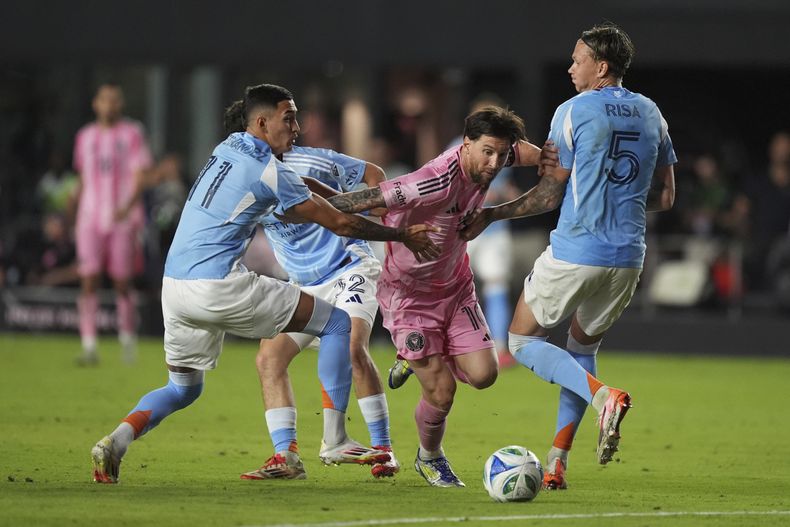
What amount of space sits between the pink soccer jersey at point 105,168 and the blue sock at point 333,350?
698 centimetres

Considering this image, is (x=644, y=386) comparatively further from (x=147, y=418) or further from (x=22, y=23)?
(x=22, y=23)

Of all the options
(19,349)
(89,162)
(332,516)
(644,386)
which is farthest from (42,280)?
(332,516)

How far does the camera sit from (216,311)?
7160mm

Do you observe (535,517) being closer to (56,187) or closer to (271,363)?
(271,363)

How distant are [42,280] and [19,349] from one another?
6.32ft

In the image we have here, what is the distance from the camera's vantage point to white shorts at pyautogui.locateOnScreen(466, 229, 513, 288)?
14.6 meters

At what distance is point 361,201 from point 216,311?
872 millimetres

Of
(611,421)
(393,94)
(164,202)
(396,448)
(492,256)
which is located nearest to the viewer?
(611,421)

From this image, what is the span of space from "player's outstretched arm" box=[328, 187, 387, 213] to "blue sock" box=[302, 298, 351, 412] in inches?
20.1

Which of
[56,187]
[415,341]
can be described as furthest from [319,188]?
[56,187]

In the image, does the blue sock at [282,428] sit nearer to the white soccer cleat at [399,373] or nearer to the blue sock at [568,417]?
the white soccer cleat at [399,373]

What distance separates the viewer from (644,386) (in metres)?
13.5

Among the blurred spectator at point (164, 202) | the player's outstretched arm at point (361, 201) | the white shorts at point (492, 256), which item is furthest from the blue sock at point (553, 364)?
the blurred spectator at point (164, 202)

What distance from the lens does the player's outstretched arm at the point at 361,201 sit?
23.8ft
